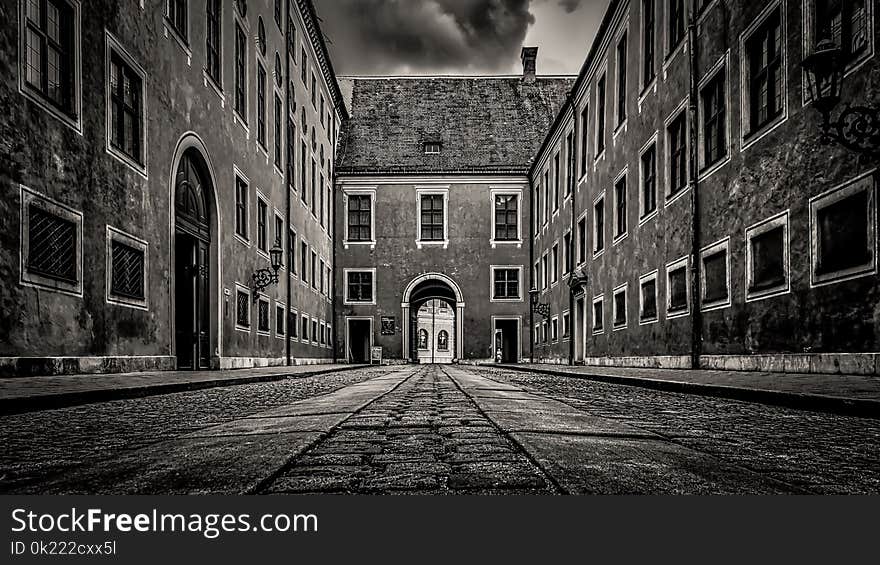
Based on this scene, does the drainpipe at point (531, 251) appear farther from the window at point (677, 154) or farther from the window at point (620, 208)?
the window at point (677, 154)

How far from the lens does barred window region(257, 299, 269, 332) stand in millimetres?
19688

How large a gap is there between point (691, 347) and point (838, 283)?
4.92m

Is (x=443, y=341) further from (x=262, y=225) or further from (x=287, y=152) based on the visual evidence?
(x=262, y=225)

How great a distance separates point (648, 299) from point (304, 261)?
48.7 ft

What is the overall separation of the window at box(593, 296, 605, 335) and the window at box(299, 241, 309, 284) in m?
11.0

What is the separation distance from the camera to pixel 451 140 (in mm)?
37281

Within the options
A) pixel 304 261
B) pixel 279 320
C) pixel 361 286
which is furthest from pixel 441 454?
pixel 361 286

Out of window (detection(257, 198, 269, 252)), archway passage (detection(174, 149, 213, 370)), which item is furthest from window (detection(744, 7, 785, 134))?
window (detection(257, 198, 269, 252))

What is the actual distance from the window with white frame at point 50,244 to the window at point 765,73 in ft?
32.7

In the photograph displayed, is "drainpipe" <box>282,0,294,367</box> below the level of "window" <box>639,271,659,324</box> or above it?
above

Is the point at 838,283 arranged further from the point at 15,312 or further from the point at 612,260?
the point at 612,260

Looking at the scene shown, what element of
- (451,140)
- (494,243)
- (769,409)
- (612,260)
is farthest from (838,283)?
(451,140)

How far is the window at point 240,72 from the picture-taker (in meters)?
18.1

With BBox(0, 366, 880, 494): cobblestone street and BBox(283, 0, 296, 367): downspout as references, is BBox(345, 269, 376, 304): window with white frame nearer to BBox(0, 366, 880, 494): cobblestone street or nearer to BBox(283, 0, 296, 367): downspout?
BBox(283, 0, 296, 367): downspout
